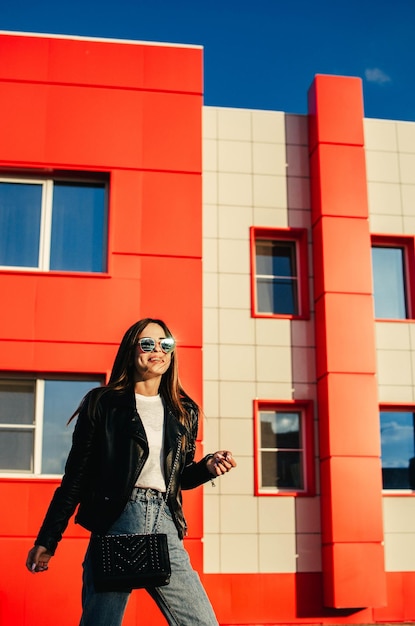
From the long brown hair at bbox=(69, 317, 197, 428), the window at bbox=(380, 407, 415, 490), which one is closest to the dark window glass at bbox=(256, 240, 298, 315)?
the window at bbox=(380, 407, 415, 490)

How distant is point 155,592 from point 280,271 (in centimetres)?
1028

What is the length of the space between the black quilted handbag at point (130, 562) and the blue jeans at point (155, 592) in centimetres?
5

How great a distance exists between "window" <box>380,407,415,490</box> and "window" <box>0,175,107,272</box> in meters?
5.19

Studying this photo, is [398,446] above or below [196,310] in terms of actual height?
below

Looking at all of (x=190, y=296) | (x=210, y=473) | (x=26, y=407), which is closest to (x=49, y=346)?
(x=26, y=407)

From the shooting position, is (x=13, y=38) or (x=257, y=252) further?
(x=257, y=252)

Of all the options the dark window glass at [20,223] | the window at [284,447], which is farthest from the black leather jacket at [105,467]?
the window at [284,447]

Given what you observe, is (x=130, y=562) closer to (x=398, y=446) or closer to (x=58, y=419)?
(x=58, y=419)

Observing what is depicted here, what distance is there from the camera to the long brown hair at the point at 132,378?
15.7 feet

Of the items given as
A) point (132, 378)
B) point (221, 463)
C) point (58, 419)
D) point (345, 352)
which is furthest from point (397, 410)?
point (221, 463)

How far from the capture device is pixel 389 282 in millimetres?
Result: 14695

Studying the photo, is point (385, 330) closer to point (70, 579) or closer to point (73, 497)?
point (70, 579)

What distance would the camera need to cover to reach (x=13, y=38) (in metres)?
13.1

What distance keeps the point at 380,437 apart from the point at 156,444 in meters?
9.85
